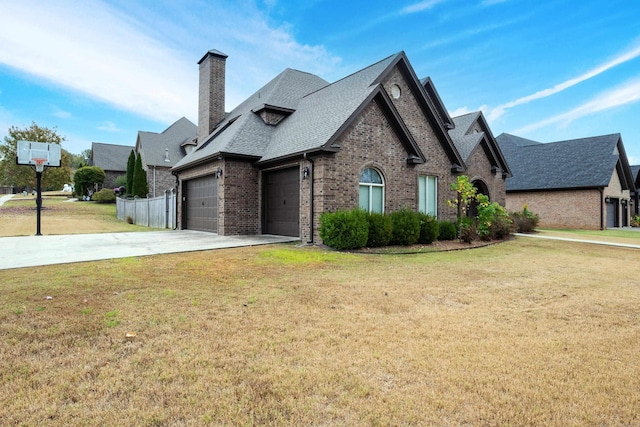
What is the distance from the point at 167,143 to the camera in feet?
119

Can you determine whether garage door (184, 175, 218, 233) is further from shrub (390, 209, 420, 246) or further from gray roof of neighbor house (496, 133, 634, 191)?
gray roof of neighbor house (496, 133, 634, 191)

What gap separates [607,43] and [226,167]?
19305mm

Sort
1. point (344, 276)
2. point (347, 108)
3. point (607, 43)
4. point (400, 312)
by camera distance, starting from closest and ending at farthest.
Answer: point (400, 312), point (344, 276), point (347, 108), point (607, 43)

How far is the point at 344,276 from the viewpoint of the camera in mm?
7234

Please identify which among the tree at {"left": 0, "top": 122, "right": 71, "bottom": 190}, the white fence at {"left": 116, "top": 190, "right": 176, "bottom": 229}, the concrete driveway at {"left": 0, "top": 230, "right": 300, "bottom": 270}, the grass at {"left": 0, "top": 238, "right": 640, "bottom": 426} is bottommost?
the grass at {"left": 0, "top": 238, "right": 640, "bottom": 426}

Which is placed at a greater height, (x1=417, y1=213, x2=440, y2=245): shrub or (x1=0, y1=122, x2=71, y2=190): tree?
(x1=0, y1=122, x2=71, y2=190): tree

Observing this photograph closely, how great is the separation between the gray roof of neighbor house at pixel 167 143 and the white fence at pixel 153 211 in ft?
27.4

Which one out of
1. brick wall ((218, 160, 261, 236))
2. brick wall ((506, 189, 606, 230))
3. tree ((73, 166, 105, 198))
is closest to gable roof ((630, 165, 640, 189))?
brick wall ((506, 189, 606, 230))

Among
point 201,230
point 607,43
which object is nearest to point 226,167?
point 201,230

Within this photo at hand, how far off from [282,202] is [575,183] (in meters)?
22.0

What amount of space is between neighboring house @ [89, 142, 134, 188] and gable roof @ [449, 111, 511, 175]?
3861 centimetres

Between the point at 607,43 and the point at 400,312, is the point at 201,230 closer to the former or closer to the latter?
the point at 400,312

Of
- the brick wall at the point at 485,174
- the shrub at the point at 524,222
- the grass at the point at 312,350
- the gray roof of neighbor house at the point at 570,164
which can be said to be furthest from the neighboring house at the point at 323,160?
the gray roof of neighbor house at the point at 570,164

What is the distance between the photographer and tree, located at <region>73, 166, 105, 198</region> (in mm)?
38938
